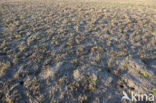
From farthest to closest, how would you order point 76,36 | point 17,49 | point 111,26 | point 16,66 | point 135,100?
point 111,26 < point 76,36 < point 17,49 < point 16,66 < point 135,100

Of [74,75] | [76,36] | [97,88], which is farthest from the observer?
[76,36]

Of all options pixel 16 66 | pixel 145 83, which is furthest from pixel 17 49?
pixel 145 83

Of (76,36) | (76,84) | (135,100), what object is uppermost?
(76,36)

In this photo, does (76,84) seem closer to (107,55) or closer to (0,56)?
(107,55)

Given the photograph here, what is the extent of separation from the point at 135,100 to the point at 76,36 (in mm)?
5725

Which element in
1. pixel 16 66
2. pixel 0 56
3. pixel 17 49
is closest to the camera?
pixel 16 66

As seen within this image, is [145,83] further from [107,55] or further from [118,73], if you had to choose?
[107,55]

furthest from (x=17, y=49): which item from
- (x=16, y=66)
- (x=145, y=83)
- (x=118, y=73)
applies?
(x=145, y=83)

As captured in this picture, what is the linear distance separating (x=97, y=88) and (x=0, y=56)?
18.7 feet

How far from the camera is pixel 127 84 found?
179 inches

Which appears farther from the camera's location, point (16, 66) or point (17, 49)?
point (17, 49)

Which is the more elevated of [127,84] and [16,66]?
[16,66]

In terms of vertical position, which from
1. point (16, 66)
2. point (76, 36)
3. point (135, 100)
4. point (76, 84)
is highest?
point (76, 36)

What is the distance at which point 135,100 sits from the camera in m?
3.95
